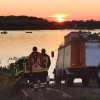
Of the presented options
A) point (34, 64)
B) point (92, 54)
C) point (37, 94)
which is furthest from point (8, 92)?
point (92, 54)

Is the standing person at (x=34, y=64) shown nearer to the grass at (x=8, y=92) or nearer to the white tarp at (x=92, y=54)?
the grass at (x=8, y=92)

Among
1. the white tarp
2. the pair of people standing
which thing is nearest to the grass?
the pair of people standing

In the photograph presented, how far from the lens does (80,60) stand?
3269cm

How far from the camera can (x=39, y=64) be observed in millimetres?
23453

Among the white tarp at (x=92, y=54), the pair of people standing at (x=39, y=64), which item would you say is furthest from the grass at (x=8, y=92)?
the white tarp at (x=92, y=54)

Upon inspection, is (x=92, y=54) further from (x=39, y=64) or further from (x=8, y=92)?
(x=39, y=64)

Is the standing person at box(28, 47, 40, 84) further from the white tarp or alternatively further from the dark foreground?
the white tarp

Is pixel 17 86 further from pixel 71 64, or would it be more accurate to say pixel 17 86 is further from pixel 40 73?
pixel 71 64

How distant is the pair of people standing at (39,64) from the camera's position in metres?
23.4

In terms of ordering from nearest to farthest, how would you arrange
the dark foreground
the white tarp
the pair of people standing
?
the dark foreground → the pair of people standing → the white tarp

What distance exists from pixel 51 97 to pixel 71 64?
1213cm

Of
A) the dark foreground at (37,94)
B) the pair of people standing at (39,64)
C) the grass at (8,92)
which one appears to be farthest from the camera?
the pair of people standing at (39,64)

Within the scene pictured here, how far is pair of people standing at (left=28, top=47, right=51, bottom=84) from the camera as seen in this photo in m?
23.4

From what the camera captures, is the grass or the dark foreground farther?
the grass
